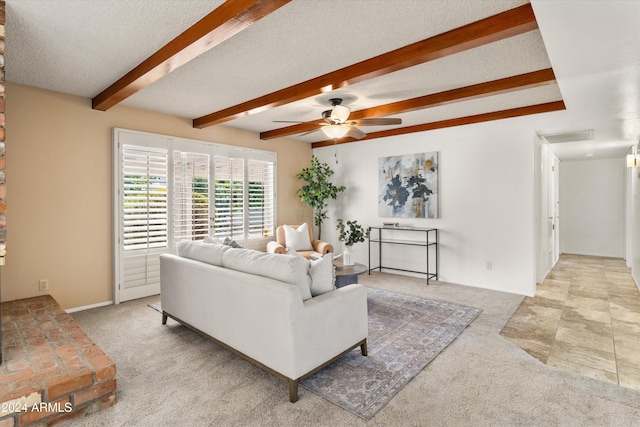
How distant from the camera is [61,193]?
386cm

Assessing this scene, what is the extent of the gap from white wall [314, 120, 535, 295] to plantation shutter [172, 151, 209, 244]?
313 centimetres

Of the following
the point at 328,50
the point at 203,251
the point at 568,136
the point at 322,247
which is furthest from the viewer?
the point at 322,247

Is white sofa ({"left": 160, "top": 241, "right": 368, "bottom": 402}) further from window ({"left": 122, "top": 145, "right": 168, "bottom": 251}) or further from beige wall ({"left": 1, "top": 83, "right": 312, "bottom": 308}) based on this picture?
beige wall ({"left": 1, "top": 83, "right": 312, "bottom": 308})

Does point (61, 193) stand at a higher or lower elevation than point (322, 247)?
higher

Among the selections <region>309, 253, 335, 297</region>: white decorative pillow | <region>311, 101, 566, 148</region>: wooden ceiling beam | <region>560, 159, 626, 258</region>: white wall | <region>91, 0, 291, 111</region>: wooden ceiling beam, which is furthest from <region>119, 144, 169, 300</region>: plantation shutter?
<region>560, 159, 626, 258</region>: white wall

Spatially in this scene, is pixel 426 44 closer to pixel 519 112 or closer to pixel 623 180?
pixel 519 112

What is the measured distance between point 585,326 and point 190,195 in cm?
502

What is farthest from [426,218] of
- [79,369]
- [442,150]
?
[79,369]

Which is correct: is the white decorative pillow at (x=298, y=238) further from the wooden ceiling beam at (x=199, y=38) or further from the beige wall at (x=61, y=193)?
the wooden ceiling beam at (x=199, y=38)

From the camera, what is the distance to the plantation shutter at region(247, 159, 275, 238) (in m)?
5.74

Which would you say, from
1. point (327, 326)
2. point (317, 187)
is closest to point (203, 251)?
point (327, 326)

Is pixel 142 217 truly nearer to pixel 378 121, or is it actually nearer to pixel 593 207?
pixel 378 121

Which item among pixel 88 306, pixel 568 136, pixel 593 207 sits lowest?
pixel 88 306

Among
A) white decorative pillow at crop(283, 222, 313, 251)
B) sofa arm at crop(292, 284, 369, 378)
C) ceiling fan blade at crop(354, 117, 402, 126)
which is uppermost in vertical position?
ceiling fan blade at crop(354, 117, 402, 126)
